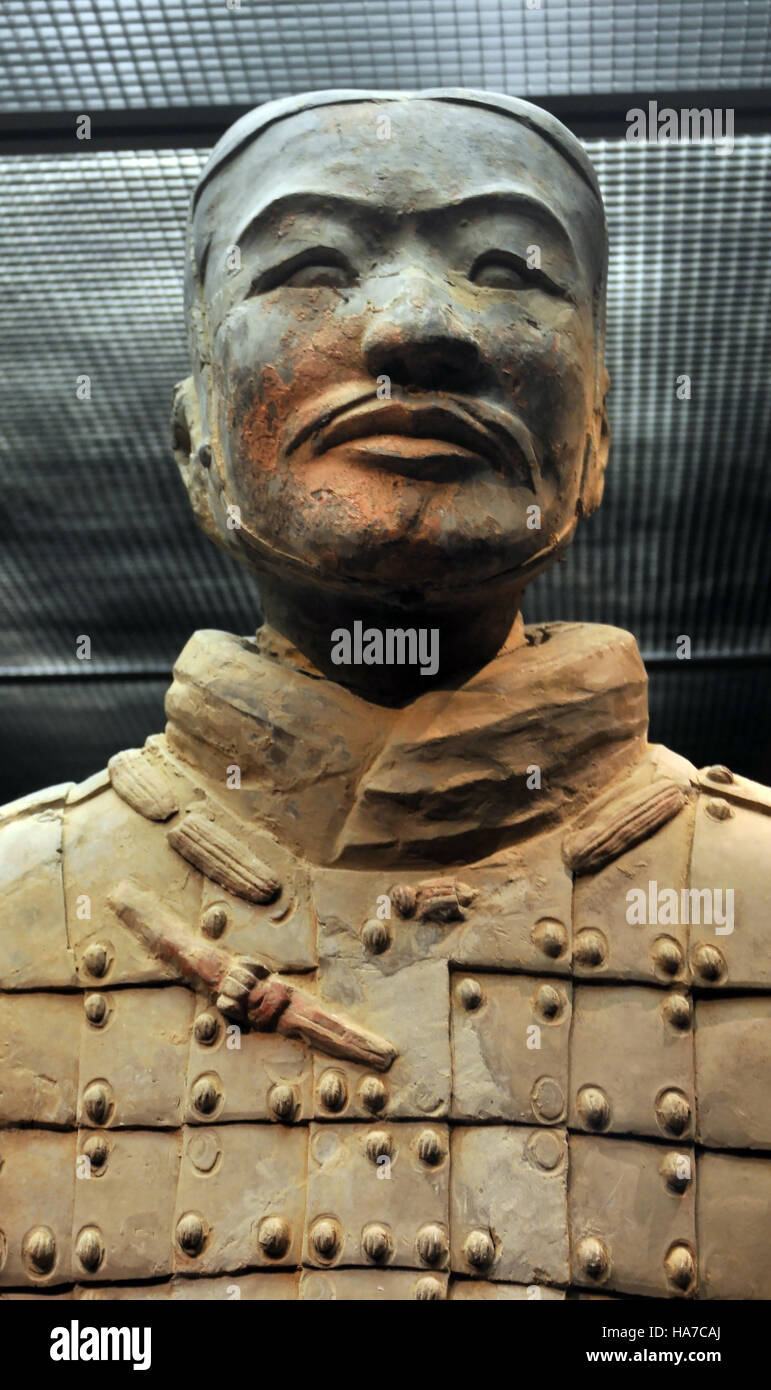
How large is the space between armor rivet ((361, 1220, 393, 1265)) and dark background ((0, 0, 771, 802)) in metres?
2.37

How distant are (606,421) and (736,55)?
2.98ft

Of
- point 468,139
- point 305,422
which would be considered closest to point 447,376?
point 305,422

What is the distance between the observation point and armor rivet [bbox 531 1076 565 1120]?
2.93m

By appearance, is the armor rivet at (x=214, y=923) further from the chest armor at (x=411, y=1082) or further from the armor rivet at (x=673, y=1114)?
the armor rivet at (x=673, y=1114)

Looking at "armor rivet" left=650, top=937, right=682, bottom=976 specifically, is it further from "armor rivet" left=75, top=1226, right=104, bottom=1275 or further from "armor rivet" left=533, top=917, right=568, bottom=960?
"armor rivet" left=75, top=1226, right=104, bottom=1275

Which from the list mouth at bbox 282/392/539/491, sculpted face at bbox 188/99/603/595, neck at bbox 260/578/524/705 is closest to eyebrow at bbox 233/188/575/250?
sculpted face at bbox 188/99/603/595

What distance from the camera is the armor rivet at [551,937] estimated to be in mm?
3059

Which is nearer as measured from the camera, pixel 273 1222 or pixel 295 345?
pixel 273 1222

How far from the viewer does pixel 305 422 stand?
121 inches

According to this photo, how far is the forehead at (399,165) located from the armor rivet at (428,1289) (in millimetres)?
1797

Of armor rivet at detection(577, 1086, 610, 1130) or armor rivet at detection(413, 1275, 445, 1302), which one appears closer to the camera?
armor rivet at detection(413, 1275, 445, 1302)

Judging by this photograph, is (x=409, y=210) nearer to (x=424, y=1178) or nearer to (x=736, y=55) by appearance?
(x=736, y=55)

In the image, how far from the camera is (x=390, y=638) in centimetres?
326

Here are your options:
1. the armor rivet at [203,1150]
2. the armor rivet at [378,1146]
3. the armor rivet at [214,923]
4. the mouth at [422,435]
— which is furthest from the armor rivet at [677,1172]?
the mouth at [422,435]
